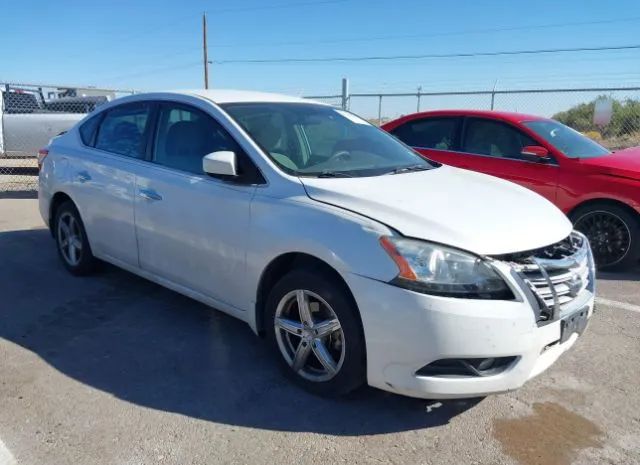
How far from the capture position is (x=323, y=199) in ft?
10.1

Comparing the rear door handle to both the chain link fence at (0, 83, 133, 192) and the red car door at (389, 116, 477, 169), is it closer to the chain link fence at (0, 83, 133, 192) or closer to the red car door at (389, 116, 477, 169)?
the red car door at (389, 116, 477, 169)

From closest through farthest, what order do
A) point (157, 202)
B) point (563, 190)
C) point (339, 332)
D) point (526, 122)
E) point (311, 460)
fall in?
point (311, 460)
point (339, 332)
point (157, 202)
point (563, 190)
point (526, 122)

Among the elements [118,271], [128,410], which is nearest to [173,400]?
[128,410]

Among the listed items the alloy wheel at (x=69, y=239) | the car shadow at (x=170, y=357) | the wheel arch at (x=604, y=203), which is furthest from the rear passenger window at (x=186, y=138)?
the wheel arch at (x=604, y=203)

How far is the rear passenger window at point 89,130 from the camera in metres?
4.93

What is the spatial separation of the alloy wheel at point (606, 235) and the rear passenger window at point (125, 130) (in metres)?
4.28

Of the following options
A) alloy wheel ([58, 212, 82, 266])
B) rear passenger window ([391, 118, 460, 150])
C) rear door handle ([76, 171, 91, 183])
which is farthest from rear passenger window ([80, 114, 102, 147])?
rear passenger window ([391, 118, 460, 150])

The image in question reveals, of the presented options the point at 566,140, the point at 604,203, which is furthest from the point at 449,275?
the point at 566,140

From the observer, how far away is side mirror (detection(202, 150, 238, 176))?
3.33 metres

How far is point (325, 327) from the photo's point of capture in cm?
303

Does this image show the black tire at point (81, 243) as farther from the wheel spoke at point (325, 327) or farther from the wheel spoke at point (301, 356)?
the wheel spoke at point (325, 327)

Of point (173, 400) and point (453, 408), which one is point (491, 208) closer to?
point (453, 408)

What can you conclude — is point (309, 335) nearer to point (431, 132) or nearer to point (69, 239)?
point (69, 239)

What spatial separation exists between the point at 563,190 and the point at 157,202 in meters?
4.10
